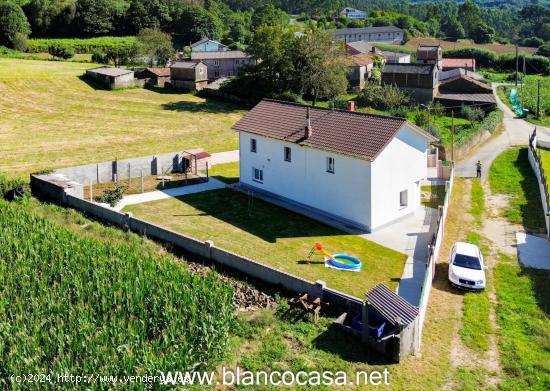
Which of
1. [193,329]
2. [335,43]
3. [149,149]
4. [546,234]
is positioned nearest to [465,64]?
[335,43]

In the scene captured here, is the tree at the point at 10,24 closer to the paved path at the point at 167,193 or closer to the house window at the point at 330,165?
the paved path at the point at 167,193

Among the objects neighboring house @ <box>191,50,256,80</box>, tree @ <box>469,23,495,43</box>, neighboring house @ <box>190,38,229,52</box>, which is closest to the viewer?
neighboring house @ <box>191,50,256,80</box>

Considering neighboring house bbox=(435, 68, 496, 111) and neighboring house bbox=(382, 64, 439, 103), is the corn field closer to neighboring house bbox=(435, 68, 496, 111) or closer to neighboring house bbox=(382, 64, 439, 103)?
neighboring house bbox=(435, 68, 496, 111)

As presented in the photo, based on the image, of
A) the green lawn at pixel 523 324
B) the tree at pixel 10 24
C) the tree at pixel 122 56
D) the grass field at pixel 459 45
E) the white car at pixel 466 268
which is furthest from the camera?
the grass field at pixel 459 45

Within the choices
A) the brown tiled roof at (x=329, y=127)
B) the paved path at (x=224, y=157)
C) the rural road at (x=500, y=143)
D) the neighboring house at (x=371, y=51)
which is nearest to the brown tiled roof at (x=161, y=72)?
the paved path at (x=224, y=157)

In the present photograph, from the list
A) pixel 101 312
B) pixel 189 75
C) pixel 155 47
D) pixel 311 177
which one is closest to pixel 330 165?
pixel 311 177

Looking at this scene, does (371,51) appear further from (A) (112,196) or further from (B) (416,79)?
(A) (112,196)

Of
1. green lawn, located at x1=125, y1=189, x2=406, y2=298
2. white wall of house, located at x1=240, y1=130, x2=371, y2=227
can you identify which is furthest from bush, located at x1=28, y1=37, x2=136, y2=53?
green lawn, located at x1=125, y1=189, x2=406, y2=298

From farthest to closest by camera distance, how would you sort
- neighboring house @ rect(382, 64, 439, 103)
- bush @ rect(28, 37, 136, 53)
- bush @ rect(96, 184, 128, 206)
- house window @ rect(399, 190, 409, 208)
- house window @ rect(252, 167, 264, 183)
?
bush @ rect(28, 37, 136, 53) < neighboring house @ rect(382, 64, 439, 103) < house window @ rect(252, 167, 264, 183) < bush @ rect(96, 184, 128, 206) < house window @ rect(399, 190, 409, 208)
